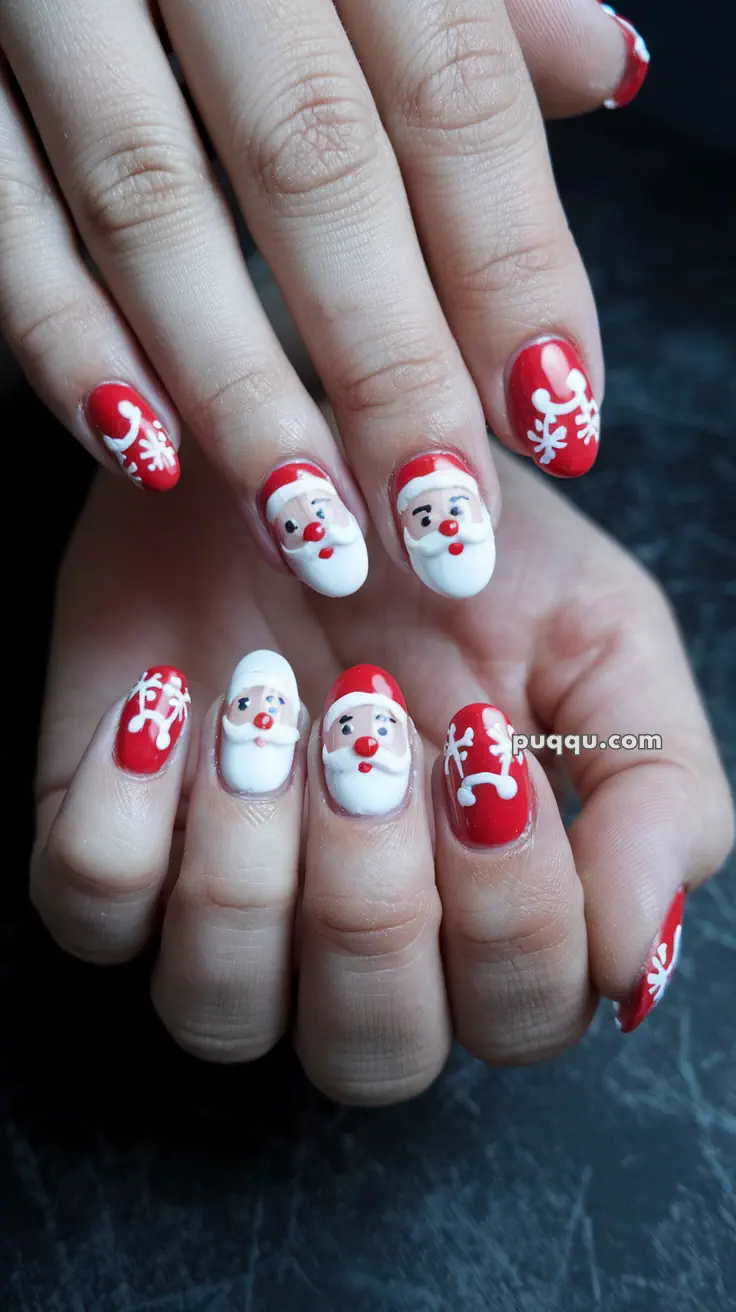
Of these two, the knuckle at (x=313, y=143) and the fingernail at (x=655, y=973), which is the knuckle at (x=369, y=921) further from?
the knuckle at (x=313, y=143)

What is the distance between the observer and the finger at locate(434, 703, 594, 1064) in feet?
2.01

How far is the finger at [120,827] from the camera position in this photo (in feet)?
2.03

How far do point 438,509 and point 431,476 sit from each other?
2 centimetres

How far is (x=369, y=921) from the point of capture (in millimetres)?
600

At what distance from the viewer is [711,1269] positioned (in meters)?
0.65

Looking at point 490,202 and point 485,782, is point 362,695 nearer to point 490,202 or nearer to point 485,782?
point 485,782

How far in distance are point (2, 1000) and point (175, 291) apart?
46 centimetres

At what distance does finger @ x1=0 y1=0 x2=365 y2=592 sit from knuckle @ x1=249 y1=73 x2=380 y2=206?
0.05 meters

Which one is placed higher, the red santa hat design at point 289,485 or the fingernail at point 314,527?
the red santa hat design at point 289,485

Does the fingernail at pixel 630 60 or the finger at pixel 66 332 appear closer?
the finger at pixel 66 332

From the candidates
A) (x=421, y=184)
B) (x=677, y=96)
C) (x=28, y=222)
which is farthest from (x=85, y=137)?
(x=677, y=96)

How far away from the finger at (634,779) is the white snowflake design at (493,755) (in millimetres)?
79

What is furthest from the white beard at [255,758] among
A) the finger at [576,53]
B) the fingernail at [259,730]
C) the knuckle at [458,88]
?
the finger at [576,53]

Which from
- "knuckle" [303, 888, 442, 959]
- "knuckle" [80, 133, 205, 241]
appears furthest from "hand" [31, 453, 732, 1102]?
"knuckle" [80, 133, 205, 241]
